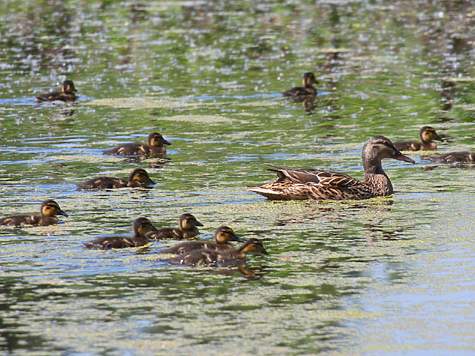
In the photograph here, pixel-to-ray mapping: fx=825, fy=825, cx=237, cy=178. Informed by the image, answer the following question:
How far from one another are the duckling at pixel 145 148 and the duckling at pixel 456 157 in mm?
4111

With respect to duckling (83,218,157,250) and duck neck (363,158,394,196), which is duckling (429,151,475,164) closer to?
duck neck (363,158,394,196)

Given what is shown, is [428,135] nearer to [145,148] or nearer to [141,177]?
[145,148]

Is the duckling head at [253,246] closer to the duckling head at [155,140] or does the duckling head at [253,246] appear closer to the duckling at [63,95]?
the duckling head at [155,140]

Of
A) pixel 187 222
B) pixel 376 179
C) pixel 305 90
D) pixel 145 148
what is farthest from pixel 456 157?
pixel 305 90

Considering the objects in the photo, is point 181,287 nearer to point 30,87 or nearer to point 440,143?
point 440,143

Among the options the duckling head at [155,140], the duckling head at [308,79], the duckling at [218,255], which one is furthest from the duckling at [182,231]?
the duckling head at [308,79]

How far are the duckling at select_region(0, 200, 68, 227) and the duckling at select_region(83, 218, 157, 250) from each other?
1087 millimetres

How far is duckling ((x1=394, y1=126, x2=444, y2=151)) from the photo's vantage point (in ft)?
41.8

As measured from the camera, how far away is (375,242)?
7.64 metres

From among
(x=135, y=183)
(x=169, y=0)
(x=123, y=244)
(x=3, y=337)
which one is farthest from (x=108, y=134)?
(x=169, y=0)

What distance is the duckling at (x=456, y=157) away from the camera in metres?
11.5

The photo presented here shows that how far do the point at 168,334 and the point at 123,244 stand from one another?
213 centimetres

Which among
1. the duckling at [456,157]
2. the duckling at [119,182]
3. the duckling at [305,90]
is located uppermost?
the duckling at [305,90]

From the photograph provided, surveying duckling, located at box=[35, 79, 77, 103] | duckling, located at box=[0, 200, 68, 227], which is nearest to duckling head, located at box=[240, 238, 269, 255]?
duckling, located at box=[0, 200, 68, 227]
